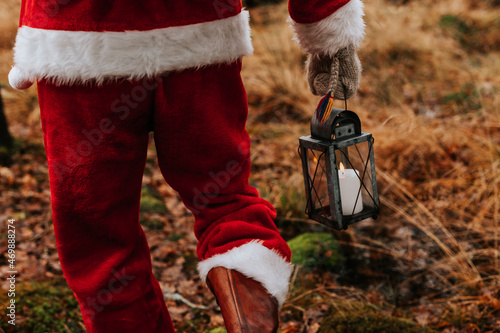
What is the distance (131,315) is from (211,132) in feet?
2.01

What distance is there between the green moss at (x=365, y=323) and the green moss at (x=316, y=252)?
0.52 meters

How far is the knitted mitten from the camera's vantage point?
1.41 meters

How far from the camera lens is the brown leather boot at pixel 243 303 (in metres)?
1.23

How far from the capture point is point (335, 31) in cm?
136

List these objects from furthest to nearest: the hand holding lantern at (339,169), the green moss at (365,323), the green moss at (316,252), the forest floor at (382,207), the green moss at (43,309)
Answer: the green moss at (316,252)
the forest floor at (382,207)
the green moss at (43,309)
the green moss at (365,323)
the hand holding lantern at (339,169)

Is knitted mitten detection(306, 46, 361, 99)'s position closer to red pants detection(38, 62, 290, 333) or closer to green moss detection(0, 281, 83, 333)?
red pants detection(38, 62, 290, 333)

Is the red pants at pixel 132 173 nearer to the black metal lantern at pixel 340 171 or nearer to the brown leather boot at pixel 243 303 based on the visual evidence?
the brown leather boot at pixel 243 303

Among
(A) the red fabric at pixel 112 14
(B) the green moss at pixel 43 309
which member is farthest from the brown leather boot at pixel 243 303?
(B) the green moss at pixel 43 309

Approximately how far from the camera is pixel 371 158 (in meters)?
1.47

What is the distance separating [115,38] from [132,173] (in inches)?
14.8

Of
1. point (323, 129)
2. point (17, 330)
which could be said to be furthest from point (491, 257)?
point (17, 330)

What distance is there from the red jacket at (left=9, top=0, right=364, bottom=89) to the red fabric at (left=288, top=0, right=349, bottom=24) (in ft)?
0.67

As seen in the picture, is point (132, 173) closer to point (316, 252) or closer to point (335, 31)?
point (335, 31)

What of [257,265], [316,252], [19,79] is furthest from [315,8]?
[316,252]
